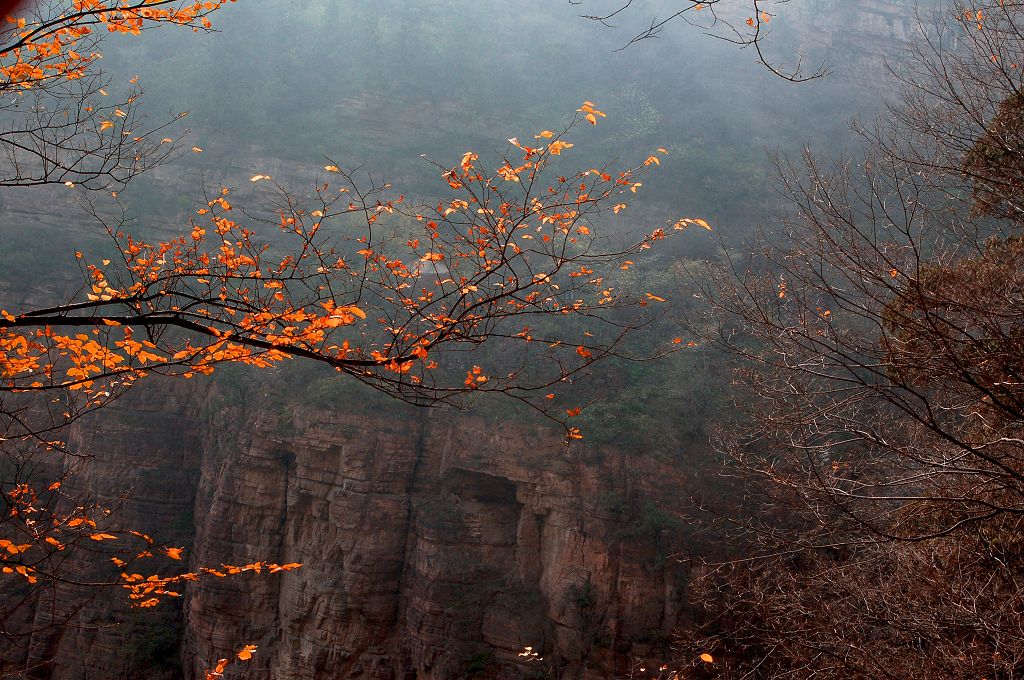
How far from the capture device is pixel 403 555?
1521 centimetres

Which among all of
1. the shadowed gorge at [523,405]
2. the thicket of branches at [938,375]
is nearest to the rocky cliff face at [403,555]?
the shadowed gorge at [523,405]

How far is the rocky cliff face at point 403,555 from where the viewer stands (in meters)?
13.3

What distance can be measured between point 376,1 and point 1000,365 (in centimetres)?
3091

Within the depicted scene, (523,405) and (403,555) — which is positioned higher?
(523,405)

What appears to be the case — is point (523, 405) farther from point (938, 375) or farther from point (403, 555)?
point (938, 375)

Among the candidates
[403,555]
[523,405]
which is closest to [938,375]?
[523,405]

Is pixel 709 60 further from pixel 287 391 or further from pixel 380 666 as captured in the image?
pixel 380 666

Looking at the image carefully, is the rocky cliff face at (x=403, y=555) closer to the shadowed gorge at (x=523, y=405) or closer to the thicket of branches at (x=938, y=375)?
the shadowed gorge at (x=523, y=405)

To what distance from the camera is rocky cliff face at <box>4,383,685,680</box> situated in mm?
13336

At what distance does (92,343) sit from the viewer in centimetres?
390

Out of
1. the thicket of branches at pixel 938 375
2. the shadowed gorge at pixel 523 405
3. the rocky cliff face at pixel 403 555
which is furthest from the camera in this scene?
the rocky cliff face at pixel 403 555

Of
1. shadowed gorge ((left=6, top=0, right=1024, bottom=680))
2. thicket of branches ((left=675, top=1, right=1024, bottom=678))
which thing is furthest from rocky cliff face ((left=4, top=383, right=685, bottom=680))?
thicket of branches ((left=675, top=1, right=1024, bottom=678))

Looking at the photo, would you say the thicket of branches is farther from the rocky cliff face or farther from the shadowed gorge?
the rocky cliff face

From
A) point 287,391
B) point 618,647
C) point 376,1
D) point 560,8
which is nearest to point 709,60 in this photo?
point 560,8
